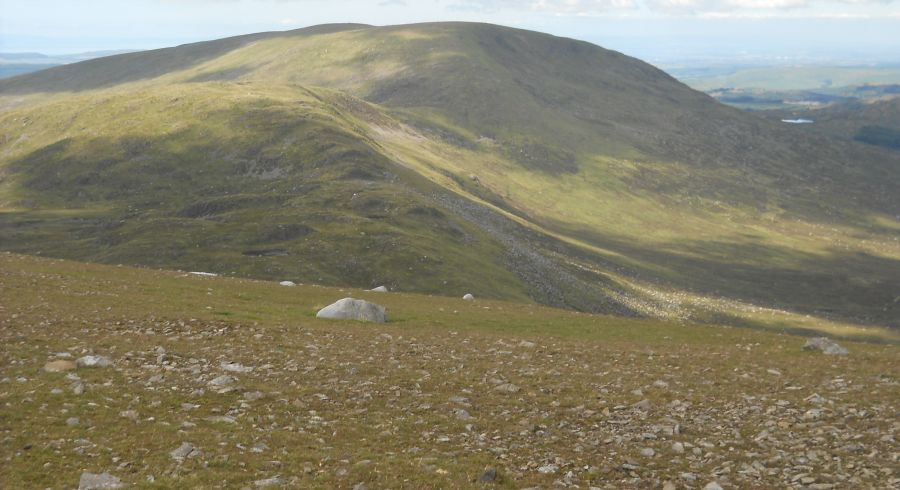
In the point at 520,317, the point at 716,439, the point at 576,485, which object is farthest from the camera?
the point at 520,317

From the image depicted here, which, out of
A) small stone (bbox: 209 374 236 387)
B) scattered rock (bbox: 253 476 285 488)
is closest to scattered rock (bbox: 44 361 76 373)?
small stone (bbox: 209 374 236 387)

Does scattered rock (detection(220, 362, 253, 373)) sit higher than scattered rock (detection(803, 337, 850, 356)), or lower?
higher

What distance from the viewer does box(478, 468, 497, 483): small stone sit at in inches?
709

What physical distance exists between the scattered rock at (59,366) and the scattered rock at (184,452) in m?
8.81

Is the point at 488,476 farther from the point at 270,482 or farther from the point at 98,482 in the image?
the point at 98,482

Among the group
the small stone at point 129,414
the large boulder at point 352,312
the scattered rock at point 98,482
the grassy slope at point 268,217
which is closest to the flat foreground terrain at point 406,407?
the small stone at point 129,414

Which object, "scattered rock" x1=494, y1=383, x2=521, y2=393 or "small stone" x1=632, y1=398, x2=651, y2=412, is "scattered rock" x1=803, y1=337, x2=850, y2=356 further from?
"scattered rock" x1=494, y1=383, x2=521, y2=393

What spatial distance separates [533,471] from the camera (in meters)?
19.0

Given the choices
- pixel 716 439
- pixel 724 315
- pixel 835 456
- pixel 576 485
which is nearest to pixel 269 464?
pixel 576 485

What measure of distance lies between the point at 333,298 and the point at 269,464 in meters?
39.9

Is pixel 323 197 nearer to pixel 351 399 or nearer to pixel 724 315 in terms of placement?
pixel 724 315

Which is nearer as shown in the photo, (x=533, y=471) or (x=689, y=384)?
(x=533, y=471)

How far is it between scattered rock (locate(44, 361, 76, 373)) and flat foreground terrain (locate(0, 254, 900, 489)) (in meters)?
0.33

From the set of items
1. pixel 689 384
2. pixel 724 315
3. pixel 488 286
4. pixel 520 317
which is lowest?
pixel 724 315
